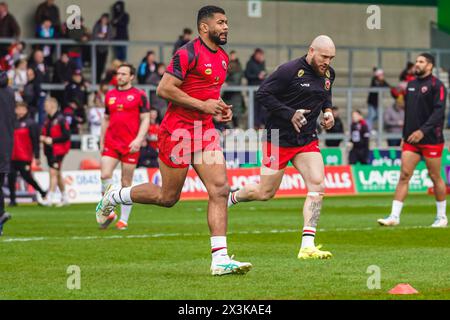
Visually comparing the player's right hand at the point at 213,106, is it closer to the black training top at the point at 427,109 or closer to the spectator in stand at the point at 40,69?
the black training top at the point at 427,109

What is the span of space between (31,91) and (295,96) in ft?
57.1

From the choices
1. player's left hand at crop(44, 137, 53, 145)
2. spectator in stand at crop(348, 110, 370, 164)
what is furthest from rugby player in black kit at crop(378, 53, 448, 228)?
spectator in stand at crop(348, 110, 370, 164)

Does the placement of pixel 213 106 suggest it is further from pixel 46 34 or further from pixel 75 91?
pixel 46 34

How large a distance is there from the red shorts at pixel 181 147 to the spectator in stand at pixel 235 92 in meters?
22.7

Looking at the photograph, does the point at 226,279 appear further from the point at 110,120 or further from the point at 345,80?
the point at 345,80

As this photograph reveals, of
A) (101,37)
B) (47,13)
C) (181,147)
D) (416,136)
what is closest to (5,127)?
(181,147)

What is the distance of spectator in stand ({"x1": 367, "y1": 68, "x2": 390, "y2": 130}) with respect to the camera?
1503 inches

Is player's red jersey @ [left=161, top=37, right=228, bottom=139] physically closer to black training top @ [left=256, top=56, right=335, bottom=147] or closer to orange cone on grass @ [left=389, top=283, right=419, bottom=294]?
black training top @ [left=256, top=56, right=335, bottom=147]

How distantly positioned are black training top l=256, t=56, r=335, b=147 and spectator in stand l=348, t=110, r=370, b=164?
20.0 meters

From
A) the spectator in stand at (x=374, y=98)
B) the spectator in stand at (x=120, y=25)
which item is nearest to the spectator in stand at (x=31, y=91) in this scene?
the spectator in stand at (x=120, y=25)

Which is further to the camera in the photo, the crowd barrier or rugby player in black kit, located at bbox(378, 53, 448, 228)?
the crowd barrier

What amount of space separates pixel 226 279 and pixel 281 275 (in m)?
0.64

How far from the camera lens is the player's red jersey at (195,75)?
1173cm

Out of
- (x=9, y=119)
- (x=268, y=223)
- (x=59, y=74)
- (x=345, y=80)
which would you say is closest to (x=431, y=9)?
(x=345, y=80)
